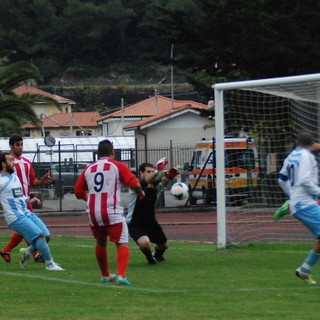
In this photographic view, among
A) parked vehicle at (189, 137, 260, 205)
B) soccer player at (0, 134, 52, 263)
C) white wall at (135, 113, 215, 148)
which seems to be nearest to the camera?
soccer player at (0, 134, 52, 263)

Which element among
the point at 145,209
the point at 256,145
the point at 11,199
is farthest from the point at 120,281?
the point at 256,145

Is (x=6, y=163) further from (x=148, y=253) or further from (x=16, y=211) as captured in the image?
(x=148, y=253)

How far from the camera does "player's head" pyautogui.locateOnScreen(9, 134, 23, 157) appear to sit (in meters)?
16.5

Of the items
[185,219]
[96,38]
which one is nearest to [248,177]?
[185,219]

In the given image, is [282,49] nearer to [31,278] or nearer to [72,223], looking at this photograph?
[72,223]

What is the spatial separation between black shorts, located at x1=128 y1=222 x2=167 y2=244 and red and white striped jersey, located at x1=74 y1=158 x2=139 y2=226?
291cm

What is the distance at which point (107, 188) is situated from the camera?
519 inches

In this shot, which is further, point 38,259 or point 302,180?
point 38,259

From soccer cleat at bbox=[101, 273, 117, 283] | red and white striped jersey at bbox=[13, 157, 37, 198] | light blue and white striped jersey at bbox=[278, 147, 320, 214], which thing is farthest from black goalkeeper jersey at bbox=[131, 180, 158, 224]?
light blue and white striped jersey at bbox=[278, 147, 320, 214]

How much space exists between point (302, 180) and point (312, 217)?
0.48 metres

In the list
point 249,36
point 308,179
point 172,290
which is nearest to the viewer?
point 172,290

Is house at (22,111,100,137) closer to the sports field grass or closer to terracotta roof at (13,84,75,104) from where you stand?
terracotta roof at (13,84,75,104)

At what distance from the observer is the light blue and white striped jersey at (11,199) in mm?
15125

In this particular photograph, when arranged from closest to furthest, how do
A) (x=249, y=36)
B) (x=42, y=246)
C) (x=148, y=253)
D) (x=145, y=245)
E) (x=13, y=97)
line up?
(x=42, y=246) → (x=145, y=245) → (x=148, y=253) → (x=249, y=36) → (x=13, y=97)
